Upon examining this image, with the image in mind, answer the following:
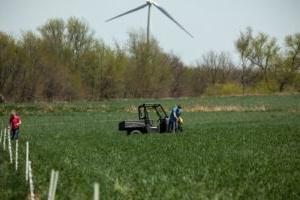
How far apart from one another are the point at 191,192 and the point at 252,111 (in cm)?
4859

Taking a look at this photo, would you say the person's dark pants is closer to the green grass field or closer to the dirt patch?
the green grass field

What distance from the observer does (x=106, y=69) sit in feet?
319

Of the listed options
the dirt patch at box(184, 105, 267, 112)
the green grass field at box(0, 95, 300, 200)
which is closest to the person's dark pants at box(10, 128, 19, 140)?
the green grass field at box(0, 95, 300, 200)

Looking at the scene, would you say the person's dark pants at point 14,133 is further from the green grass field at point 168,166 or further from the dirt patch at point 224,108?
the dirt patch at point 224,108

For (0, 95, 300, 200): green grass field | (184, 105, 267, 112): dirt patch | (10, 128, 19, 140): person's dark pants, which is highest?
(184, 105, 267, 112): dirt patch

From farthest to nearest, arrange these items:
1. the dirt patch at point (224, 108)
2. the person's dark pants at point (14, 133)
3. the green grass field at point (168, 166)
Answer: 1. the dirt patch at point (224, 108)
2. the person's dark pants at point (14, 133)
3. the green grass field at point (168, 166)

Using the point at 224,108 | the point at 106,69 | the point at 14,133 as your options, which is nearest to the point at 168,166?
the point at 14,133

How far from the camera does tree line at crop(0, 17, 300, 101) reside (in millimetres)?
82750

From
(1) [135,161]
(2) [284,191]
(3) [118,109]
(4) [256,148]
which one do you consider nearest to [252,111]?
(3) [118,109]

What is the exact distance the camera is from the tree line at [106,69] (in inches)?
3258

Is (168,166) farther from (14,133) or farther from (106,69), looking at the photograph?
(106,69)

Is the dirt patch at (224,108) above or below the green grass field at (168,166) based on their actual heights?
above

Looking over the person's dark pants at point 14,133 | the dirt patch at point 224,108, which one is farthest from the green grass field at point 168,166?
the dirt patch at point 224,108

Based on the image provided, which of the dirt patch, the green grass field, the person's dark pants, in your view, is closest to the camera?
the green grass field
